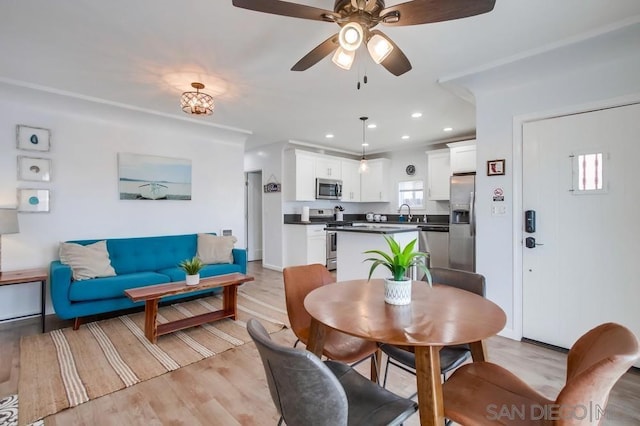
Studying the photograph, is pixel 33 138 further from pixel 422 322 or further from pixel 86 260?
pixel 422 322

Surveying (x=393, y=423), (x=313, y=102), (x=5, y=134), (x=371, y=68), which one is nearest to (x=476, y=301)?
(x=393, y=423)

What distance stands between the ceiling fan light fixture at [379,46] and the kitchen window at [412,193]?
4951 mm

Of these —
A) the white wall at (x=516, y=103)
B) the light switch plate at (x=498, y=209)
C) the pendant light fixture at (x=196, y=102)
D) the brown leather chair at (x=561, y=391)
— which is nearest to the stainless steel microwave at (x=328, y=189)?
the pendant light fixture at (x=196, y=102)

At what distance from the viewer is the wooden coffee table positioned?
2.83 metres

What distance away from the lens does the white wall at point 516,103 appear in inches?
92.3

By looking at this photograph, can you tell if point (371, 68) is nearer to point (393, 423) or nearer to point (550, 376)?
point (393, 423)

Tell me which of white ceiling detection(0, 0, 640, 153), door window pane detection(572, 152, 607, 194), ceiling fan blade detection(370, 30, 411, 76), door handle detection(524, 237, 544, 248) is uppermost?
white ceiling detection(0, 0, 640, 153)

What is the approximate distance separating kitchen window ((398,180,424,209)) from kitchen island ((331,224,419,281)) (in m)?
2.59

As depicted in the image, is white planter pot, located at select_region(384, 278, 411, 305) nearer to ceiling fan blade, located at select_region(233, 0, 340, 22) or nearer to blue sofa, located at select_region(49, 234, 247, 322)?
ceiling fan blade, located at select_region(233, 0, 340, 22)

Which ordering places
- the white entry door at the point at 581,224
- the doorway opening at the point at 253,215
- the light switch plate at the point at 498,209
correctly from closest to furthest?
the white entry door at the point at 581,224
the light switch plate at the point at 498,209
the doorway opening at the point at 253,215

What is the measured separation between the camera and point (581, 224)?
2.53 m

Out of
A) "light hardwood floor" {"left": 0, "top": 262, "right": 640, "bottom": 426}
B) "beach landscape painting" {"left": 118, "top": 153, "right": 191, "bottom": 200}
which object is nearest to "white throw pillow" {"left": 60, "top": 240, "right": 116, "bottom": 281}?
"light hardwood floor" {"left": 0, "top": 262, "right": 640, "bottom": 426}

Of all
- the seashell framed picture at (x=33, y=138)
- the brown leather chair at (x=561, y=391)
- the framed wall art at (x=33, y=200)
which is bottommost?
the brown leather chair at (x=561, y=391)

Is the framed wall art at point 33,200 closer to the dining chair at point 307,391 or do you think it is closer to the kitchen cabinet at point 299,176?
the kitchen cabinet at point 299,176
